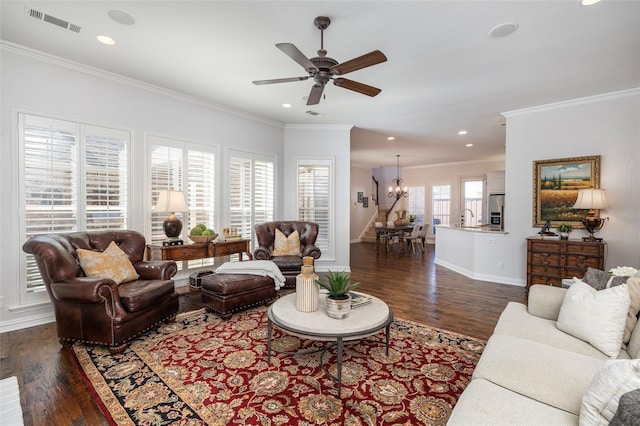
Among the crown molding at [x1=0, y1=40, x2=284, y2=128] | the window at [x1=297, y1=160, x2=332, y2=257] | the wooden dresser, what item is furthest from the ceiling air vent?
the wooden dresser

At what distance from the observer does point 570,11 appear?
2496 millimetres

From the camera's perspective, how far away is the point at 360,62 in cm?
246

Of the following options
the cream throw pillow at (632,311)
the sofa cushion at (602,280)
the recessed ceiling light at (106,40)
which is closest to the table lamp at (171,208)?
the recessed ceiling light at (106,40)

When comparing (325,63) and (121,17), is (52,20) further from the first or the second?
(325,63)

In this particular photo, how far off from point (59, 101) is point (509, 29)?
4.91 m

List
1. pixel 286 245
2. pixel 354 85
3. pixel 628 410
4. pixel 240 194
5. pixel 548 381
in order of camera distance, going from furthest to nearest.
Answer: pixel 240 194
pixel 286 245
pixel 354 85
pixel 548 381
pixel 628 410

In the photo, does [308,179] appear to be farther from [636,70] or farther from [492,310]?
[636,70]

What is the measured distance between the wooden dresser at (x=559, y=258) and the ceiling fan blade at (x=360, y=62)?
154 inches

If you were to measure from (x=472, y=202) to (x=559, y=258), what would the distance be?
241 inches

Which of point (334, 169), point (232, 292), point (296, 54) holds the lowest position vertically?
point (232, 292)

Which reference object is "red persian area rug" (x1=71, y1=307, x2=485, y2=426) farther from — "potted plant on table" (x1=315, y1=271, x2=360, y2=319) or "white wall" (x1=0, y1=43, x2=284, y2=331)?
"white wall" (x1=0, y1=43, x2=284, y2=331)

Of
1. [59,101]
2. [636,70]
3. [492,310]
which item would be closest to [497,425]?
[492,310]

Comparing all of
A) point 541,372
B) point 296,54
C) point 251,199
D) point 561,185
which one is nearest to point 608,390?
point 541,372

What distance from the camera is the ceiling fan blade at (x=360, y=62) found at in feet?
7.69
